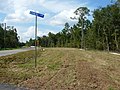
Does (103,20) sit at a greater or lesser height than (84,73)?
greater

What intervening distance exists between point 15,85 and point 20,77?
1.59 meters

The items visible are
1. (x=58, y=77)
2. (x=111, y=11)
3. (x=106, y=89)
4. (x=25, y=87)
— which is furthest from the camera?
(x=111, y=11)

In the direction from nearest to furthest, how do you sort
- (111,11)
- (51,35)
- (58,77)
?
(58,77) → (111,11) → (51,35)

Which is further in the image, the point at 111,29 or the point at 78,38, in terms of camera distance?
the point at 78,38

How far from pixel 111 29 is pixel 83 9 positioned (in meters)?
10.7

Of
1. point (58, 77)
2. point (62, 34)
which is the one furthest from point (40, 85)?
point (62, 34)

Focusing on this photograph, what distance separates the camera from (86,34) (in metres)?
97.7

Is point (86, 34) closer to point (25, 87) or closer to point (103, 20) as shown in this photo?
point (103, 20)

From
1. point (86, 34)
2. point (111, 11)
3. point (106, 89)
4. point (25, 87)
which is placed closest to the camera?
point (106, 89)

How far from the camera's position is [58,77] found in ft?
43.2

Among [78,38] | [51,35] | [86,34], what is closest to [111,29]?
[86,34]

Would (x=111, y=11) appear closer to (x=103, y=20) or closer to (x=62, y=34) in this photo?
(x=103, y=20)

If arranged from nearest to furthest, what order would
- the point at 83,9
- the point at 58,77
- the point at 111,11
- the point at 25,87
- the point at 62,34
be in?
the point at 25,87
the point at 58,77
the point at 111,11
the point at 83,9
the point at 62,34

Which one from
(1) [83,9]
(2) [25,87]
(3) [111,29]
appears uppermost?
(1) [83,9]
